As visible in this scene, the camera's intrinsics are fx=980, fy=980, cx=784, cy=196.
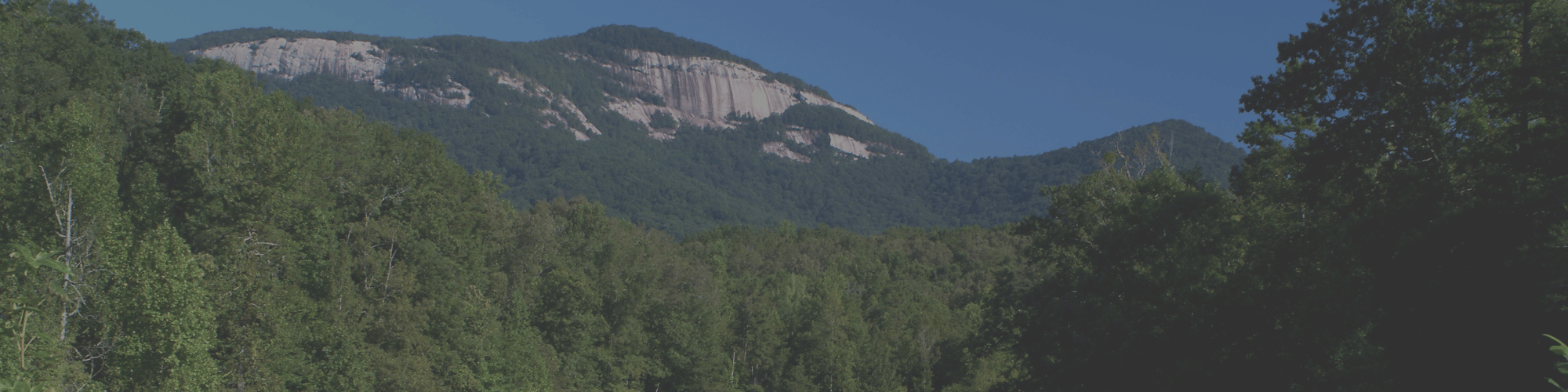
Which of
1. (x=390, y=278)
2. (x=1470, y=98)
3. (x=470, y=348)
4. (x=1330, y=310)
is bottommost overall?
(x=470, y=348)

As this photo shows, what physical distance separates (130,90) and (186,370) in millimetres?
18875

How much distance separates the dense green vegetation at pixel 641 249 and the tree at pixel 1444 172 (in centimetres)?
5

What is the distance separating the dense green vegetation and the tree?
5cm

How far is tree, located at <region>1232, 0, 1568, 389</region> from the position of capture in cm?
1284

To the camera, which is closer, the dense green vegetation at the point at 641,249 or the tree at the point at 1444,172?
the tree at the point at 1444,172

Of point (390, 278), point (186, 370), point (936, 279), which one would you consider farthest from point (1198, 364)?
point (936, 279)

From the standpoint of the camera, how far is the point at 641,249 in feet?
166

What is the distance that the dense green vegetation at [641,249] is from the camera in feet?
44.7

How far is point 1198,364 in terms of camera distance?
65.6 ft

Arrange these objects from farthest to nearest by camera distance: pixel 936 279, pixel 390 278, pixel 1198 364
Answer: pixel 936 279, pixel 390 278, pixel 1198 364

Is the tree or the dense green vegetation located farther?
the dense green vegetation

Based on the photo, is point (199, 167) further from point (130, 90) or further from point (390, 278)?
point (130, 90)

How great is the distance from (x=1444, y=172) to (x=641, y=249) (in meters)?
40.0

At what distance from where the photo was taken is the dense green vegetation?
13625mm
